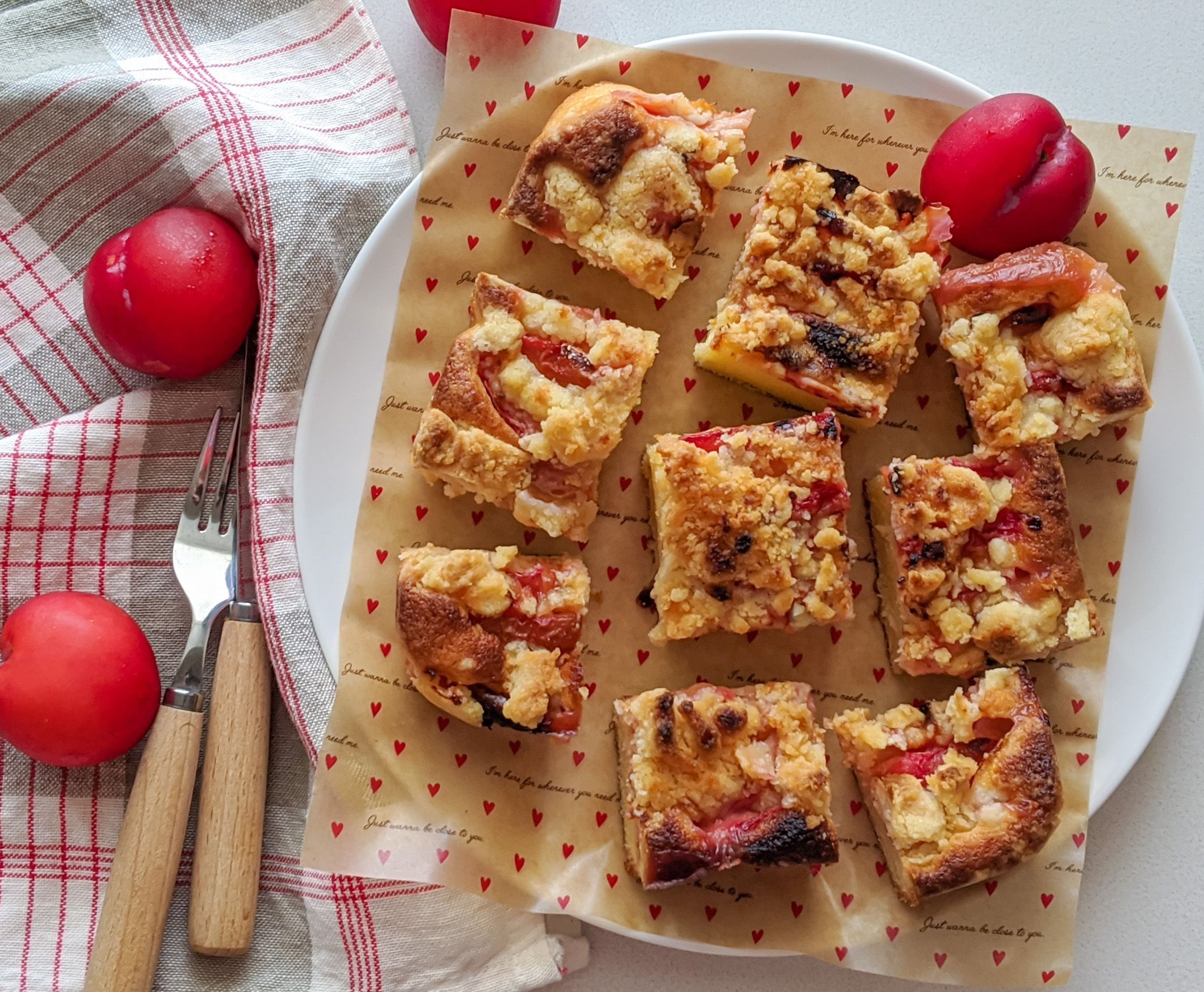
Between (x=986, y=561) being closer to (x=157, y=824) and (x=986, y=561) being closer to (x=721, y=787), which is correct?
(x=721, y=787)

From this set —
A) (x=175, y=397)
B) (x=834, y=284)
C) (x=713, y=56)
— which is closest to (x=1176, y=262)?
(x=834, y=284)

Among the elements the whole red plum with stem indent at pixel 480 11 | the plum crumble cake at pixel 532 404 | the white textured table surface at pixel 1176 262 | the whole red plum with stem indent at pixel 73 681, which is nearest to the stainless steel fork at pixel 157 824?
the whole red plum with stem indent at pixel 73 681

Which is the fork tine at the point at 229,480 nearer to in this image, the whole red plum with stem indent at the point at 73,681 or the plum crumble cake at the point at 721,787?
the whole red plum with stem indent at the point at 73,681

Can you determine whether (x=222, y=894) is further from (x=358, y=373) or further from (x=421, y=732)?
(x=358, y=373)

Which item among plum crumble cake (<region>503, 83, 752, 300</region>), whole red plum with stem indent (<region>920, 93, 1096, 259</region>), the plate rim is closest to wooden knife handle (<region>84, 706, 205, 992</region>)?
the plate rim

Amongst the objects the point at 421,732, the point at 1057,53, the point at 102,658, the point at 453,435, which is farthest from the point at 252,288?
the point at 1057,53
